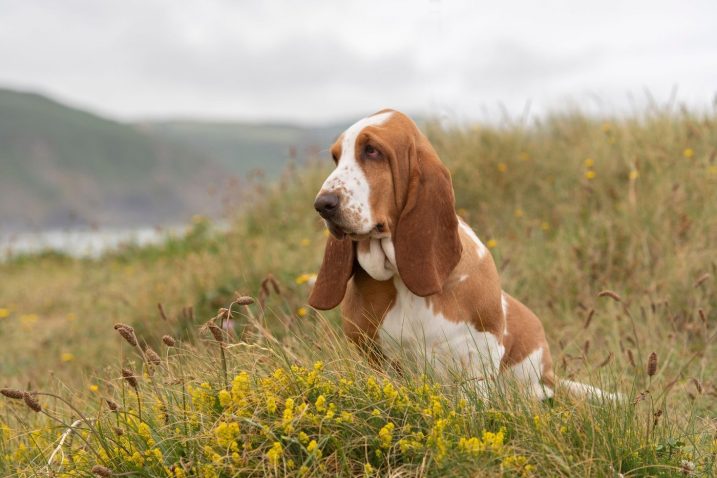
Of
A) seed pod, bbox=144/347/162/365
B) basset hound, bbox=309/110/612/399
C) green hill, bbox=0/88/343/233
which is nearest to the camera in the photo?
seed pod, bbox=144/347/162/365

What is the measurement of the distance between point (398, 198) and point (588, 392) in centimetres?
102

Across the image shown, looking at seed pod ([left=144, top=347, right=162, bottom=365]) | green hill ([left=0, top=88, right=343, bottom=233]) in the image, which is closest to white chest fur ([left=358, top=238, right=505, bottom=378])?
seed pod ([left=144, top=347, right=162, bottom=365])

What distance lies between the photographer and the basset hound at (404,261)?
9.63 feet

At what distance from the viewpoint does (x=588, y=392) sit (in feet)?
10.1

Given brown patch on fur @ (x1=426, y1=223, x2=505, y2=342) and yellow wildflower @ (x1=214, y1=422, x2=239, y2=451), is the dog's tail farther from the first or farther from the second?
yellow wildflower @ (x1=214, y1=422, x2=239, y2=451)

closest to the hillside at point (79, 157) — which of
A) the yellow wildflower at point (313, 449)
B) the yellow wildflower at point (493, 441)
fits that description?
the yellow wildflower at point (313, 449)

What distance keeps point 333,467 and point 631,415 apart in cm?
102

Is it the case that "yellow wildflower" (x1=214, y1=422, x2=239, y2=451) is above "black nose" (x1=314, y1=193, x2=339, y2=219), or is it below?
below

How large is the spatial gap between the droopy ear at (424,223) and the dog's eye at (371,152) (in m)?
0.14

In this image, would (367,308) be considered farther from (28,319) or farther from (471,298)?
(28,319)

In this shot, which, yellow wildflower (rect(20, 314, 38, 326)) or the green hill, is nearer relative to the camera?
yellow wildflower (rect(20, 314, 38, 326))

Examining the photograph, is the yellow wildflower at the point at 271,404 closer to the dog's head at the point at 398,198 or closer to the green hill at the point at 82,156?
the dog's head at the point at 398,198

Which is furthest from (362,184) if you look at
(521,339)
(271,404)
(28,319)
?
(28,319)

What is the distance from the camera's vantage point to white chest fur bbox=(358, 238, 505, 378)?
309cm
